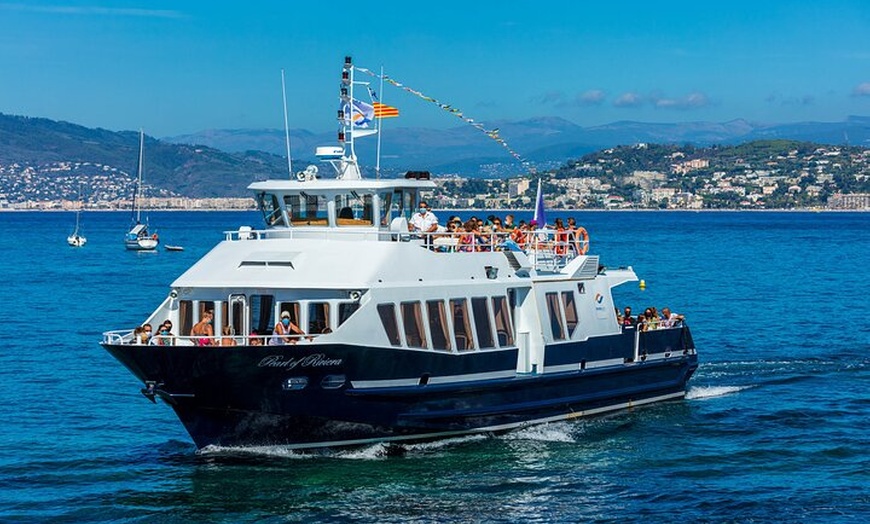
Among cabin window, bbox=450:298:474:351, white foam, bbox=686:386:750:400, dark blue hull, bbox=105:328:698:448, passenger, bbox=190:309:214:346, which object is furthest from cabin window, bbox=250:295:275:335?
white foam, bbox=686:386:750:400

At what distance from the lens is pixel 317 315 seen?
2453cm

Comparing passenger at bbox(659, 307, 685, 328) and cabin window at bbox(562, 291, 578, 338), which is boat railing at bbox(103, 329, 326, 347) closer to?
cabin window at bbox(562, 291, 578, 338)

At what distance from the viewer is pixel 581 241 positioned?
3025 centimetres

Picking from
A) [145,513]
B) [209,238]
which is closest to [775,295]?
[145,513]

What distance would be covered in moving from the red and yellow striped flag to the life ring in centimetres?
469

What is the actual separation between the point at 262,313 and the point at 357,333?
2.22 metres

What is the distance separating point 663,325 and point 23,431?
47.1ft

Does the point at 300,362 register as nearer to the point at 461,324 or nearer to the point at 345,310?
the point at 345,310

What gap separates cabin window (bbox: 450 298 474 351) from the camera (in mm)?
26047

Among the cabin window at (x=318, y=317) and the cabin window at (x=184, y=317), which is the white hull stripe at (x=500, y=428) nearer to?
the cabin window at (x=318, y=317)

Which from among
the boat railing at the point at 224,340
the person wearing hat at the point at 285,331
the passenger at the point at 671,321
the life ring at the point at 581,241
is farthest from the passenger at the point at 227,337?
the passenger at the point at 671,321

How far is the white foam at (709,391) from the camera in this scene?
33.2 meters

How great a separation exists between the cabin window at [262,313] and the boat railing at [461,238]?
4.53ft

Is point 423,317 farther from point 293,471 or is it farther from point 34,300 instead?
point 34,300
